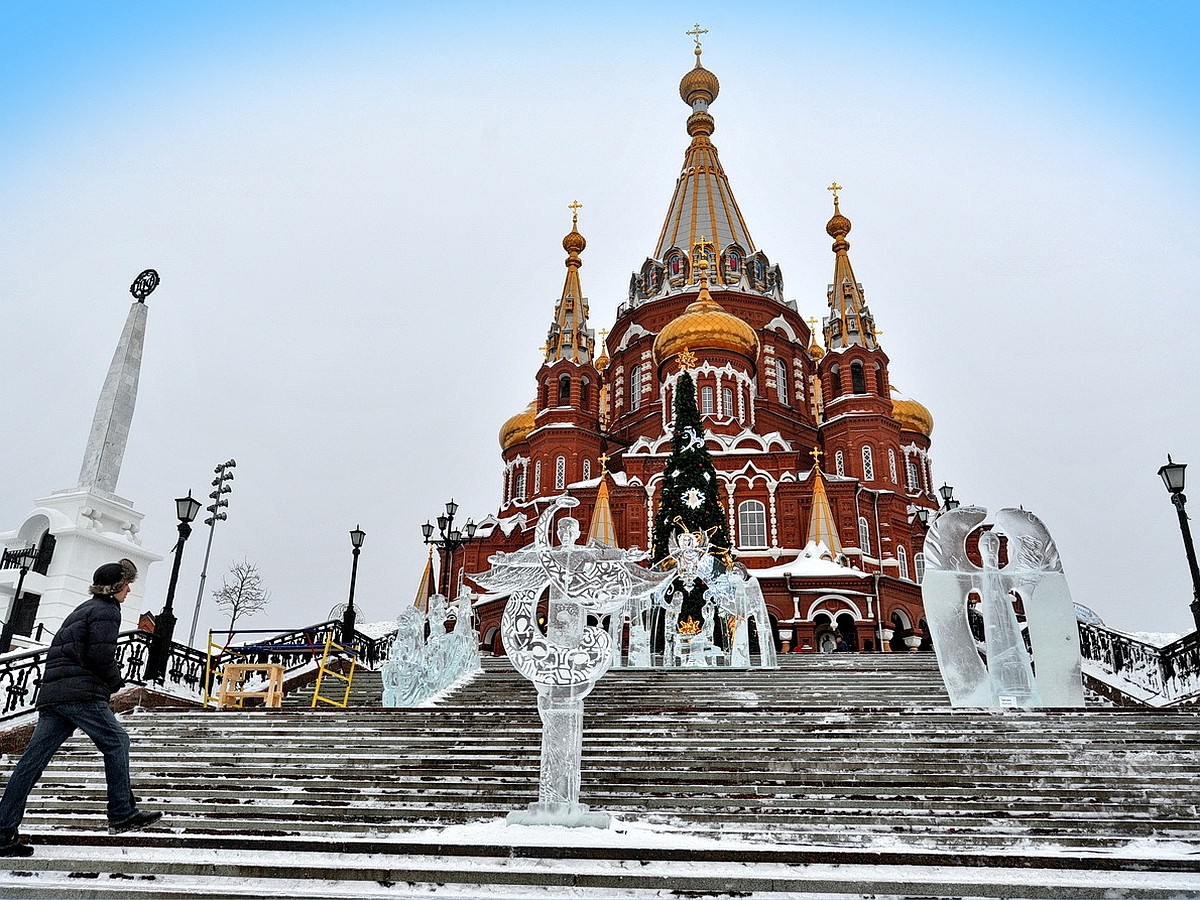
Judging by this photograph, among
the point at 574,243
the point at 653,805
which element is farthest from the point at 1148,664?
the point at 574,243

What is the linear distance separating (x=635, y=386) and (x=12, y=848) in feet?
129

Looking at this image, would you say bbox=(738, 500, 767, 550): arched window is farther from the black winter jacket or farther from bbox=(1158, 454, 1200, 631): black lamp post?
the black winter jacket

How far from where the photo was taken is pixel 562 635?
733 centimetres

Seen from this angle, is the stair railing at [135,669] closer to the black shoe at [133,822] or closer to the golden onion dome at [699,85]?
the black shoe at [133,822]

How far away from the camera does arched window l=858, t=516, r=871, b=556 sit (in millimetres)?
34412

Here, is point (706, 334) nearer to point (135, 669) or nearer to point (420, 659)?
point (420, 659)

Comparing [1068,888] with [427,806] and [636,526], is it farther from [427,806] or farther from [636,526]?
[636,526]

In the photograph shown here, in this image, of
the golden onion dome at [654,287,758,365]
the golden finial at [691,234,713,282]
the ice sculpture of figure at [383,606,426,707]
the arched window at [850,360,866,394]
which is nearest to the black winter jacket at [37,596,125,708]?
the ice sculpture of figure at [383,606,426,707]

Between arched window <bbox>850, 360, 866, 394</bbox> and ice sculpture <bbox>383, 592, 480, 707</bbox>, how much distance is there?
30.3 meters

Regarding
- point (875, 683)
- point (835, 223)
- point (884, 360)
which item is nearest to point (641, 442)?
point (884, 360)

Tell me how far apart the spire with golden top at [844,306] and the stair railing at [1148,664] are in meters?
25.9

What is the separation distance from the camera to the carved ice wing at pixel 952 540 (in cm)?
1102

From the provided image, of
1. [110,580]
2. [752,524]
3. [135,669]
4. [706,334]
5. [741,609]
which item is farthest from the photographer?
[706,334]

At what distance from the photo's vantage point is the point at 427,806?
7.13 m
